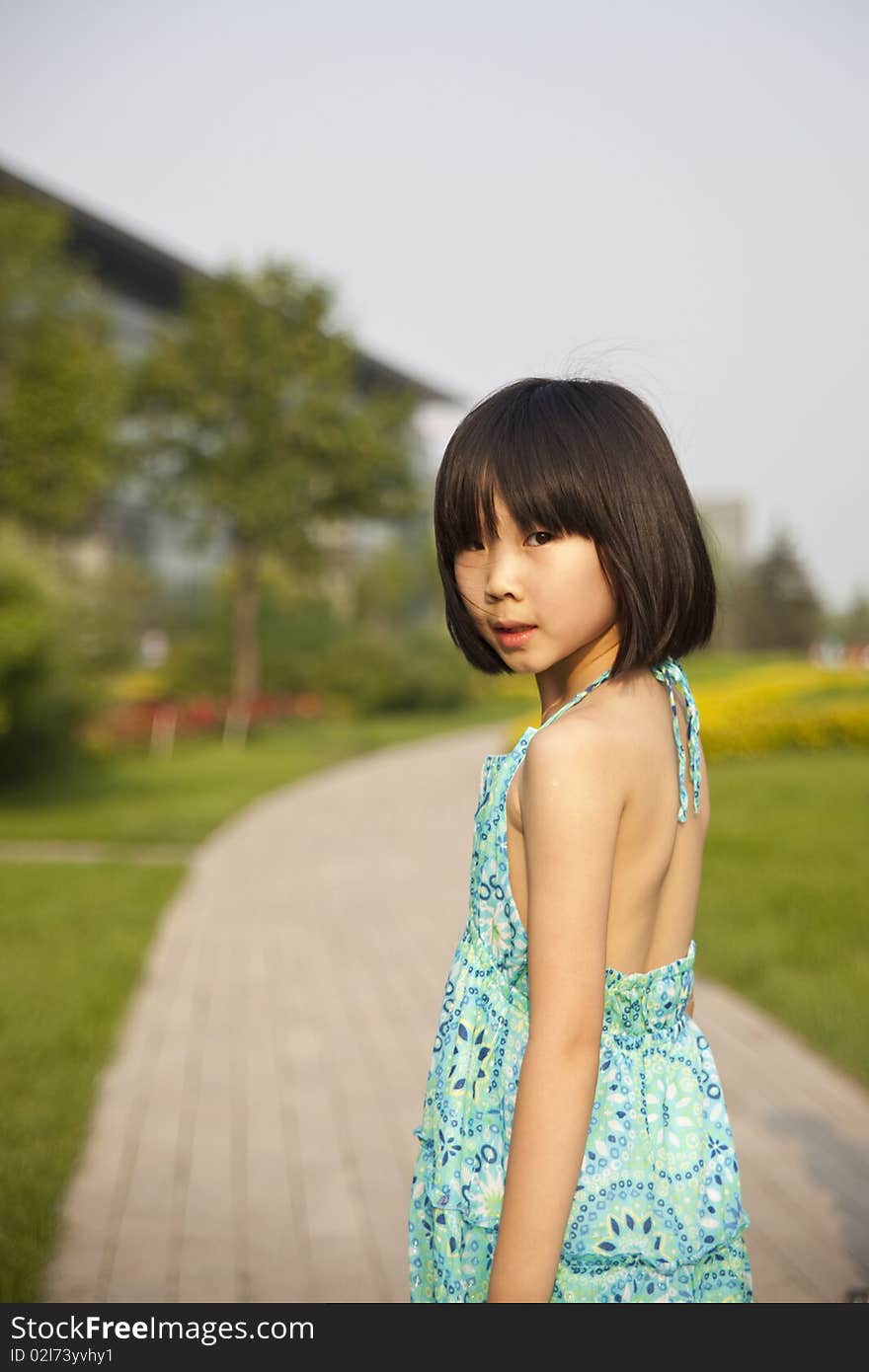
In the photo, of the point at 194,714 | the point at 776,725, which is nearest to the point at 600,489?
the point at 776,725

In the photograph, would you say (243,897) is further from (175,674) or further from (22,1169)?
(175,674)

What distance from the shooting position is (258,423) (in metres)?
23.0

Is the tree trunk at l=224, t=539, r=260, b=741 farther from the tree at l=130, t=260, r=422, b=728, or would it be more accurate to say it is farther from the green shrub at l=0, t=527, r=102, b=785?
the green shrub at l=0, t=527, r=102, b=785

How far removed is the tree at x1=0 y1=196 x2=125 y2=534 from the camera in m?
20.0

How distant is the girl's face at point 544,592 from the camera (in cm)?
137

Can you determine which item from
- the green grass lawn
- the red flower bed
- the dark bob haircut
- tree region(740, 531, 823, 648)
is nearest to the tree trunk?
the red flower bed

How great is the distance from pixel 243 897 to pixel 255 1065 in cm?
316

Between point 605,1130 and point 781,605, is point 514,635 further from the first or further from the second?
point 781,605

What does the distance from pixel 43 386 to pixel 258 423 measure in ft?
13.8

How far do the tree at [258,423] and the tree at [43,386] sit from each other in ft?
7.60

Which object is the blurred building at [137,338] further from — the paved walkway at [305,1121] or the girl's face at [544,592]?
the girl's face at [544,592]

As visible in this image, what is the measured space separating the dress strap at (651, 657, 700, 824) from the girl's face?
0.31ft

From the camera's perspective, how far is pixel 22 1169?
12.2 ft

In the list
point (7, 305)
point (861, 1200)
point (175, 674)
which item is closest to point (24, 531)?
point (7, 305)
